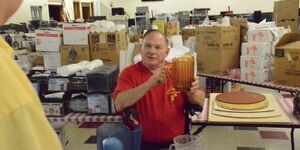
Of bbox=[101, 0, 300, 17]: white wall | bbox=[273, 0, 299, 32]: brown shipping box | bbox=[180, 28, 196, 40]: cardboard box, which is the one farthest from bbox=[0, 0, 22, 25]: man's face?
bbox=[101, 0, 300, 17]: white wall

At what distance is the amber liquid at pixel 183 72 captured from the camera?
1649mm

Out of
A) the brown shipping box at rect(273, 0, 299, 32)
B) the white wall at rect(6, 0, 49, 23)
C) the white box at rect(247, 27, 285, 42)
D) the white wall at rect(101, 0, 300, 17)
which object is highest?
the white wall at rect(101, 0, 300, 17)

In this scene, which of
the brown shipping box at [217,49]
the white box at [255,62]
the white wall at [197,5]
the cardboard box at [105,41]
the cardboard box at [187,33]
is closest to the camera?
the cardboard box at [105,41]

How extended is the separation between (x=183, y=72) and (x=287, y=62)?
5.37 ft

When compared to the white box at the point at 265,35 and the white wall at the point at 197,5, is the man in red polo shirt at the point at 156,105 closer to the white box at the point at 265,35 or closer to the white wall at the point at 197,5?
the white box at the point at 265,35

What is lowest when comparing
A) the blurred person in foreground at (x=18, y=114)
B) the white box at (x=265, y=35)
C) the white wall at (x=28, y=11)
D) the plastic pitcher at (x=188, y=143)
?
the plastic pitcher at (x=188, y=143)

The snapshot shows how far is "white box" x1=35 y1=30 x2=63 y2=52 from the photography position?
3240mm

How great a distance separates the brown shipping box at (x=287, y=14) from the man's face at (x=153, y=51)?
403cm

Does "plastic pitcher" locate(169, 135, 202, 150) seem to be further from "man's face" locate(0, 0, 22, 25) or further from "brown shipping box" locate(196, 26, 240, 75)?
"brown shipping box" locate(196, 26, 240, 75)

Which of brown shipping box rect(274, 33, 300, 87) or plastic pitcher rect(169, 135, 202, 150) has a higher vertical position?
brown shipping box rect(274, 33, 300, 87)

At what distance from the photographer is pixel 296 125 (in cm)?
177

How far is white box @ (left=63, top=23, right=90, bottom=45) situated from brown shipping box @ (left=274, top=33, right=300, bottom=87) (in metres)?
1.76

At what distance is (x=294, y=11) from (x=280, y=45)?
3.04 meters

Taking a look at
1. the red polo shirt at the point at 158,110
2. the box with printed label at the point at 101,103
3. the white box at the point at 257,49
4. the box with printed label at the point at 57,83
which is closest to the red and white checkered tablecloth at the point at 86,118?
the box with printed label at the point at 101,103
